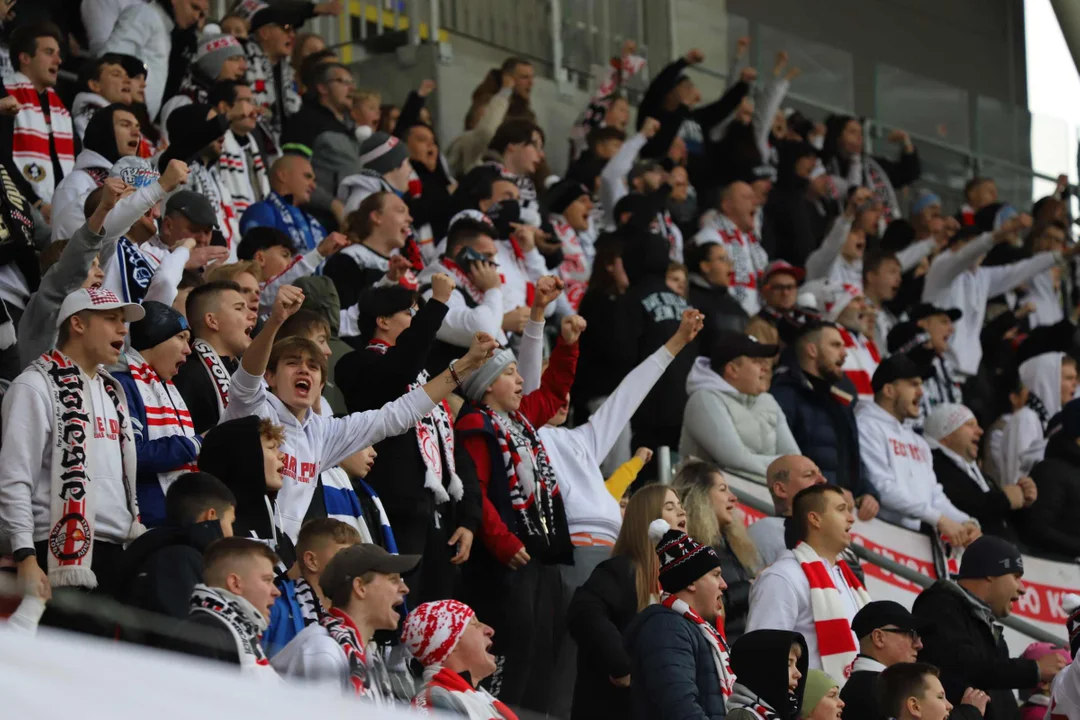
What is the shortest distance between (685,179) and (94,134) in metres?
6.33

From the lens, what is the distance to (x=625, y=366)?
33.4 ft

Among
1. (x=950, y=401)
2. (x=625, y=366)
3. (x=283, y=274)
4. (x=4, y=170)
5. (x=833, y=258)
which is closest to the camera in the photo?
(x=4, y=170)

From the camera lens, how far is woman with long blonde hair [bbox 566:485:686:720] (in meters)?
6.58

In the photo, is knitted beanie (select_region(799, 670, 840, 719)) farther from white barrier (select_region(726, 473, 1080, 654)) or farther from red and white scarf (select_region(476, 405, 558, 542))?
white barrier (select_region(726, 473, 1080, 654))

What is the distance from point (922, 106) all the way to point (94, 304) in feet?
47.9

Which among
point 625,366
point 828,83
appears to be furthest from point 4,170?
point 828,83

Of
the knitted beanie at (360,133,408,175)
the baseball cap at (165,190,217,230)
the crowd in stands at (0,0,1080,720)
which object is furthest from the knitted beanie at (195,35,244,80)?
the baseball cap at (165,190,217,230)

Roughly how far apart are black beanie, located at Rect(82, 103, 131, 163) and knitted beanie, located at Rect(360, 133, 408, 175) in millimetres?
2295

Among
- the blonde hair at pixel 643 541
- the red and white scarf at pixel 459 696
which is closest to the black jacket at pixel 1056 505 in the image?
the blonde hair at pixel 643 541

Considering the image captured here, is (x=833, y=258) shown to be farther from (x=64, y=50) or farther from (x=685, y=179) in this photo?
(x=64, y=50)

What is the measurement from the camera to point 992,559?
838cm

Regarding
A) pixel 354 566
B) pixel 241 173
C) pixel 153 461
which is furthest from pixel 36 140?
pixel 354 566

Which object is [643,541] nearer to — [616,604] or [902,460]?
[616,604]

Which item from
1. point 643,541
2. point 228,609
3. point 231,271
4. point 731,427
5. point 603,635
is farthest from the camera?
point 731,427
